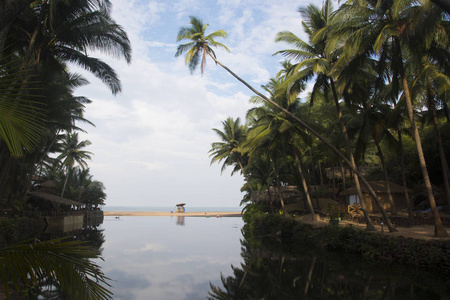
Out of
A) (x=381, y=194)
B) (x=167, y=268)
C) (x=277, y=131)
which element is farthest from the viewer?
(x=381, y=194)

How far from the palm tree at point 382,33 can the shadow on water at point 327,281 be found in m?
3.19

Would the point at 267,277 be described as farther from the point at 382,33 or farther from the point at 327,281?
the point at 382,33

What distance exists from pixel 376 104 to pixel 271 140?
268 inches

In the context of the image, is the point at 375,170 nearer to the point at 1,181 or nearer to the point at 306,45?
the point at 306,45

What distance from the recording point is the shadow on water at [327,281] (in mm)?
8156

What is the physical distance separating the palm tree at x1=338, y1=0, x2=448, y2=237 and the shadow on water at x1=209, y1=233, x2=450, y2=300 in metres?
3.19

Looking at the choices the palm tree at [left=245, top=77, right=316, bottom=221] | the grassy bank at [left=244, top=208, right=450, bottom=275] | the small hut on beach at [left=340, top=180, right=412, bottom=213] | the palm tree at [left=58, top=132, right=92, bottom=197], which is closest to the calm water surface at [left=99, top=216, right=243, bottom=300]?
the grassy bank at [left=244, top=208, right=450, bottom=275]

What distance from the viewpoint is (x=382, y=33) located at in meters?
11.3

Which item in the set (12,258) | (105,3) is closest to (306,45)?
(105,3)

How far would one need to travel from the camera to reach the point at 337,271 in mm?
10703

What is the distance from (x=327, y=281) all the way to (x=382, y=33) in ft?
29.4

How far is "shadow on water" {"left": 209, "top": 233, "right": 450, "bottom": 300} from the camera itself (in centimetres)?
816

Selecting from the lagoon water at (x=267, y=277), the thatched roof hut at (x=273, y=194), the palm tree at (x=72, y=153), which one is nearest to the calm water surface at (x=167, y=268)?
the lagoon water at (x=267, y=277)

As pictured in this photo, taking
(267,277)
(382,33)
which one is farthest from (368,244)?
(382,33)
